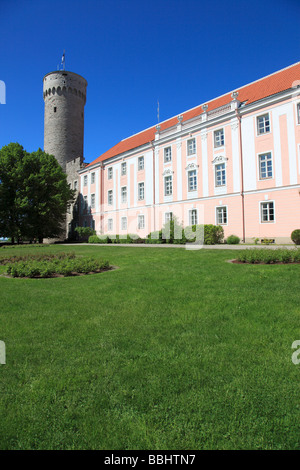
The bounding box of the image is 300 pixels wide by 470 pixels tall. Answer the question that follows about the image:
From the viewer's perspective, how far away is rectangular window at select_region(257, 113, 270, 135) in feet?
69.6

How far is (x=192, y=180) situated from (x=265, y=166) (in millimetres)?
7252

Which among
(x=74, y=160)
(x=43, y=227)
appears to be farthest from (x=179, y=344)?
(x=74, y=160)

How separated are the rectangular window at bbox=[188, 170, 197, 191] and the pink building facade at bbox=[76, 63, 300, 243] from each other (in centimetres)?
10

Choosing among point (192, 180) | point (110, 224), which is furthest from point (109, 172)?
point (192, 180)

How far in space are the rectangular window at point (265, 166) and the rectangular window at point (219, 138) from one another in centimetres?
421

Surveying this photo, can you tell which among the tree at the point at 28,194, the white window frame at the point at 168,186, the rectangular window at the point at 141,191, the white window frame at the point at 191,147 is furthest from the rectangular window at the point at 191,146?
the tree at the point at 28,194

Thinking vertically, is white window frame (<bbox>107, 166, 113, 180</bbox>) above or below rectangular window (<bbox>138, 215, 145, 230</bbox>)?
above

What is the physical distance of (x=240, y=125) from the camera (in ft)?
74.3

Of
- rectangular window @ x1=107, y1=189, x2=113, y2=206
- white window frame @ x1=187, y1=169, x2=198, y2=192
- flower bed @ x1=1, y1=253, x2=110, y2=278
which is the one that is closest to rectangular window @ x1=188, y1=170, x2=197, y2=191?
white window frame @ x1=187, y1=169, x2=198, y2=192

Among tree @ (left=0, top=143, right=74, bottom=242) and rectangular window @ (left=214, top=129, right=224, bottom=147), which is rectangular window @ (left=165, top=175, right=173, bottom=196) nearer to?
rectangular window @ (left=214, top=129, right=224, bottom=147)

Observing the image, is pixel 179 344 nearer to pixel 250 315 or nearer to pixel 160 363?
pixel 160 363

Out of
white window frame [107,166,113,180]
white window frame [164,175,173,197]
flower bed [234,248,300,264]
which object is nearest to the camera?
flower bed [234,248,300,264]

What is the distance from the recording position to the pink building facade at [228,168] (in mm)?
19891
